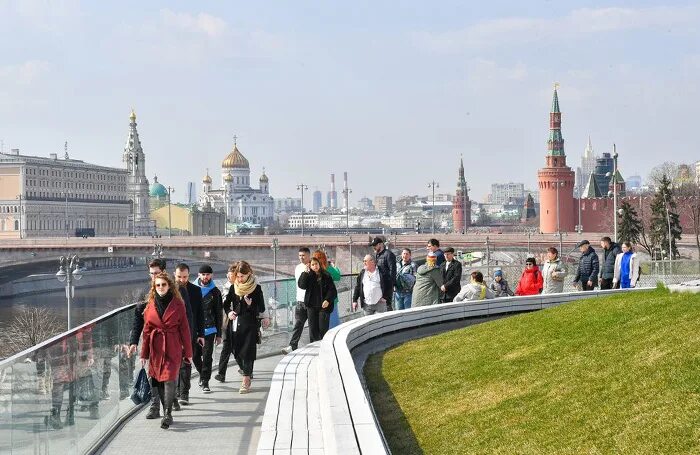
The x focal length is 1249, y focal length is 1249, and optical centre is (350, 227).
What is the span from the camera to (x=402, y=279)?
15.7 m

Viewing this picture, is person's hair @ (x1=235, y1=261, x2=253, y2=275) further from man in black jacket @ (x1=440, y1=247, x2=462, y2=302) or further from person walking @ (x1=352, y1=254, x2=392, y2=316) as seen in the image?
man in black jacket @ (x1=440, y1=247, x2=462, y2=302)

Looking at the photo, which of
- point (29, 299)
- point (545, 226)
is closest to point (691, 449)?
point (29, 299)

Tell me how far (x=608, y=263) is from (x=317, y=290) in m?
5.55

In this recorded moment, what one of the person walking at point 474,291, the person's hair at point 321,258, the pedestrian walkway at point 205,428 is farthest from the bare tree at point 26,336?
the pedestrian walkway at point 205,428

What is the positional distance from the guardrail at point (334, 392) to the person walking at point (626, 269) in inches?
109

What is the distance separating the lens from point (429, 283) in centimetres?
1520

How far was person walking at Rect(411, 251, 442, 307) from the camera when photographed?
596 inches

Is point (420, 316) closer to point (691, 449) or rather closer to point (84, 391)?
point (84, 391)

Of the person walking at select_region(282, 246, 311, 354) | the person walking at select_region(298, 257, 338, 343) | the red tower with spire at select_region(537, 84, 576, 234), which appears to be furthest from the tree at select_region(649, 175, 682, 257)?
the person walking at select_region(298, 257, 338, 343)

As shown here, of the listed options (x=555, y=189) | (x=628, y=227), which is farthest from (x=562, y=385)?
(x=555, y=189)

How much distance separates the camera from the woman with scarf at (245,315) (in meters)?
11.6

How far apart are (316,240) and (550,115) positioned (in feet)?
195

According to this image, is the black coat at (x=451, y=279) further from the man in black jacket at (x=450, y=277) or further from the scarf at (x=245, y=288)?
the scarf at (x=245, y=288)

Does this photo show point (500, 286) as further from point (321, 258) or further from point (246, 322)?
point (246, 322)
